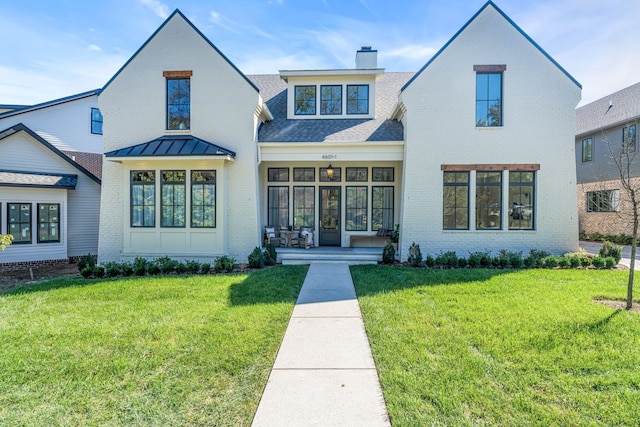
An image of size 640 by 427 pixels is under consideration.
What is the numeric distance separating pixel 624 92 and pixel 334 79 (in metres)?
19.5

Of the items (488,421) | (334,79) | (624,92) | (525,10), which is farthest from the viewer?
(624,92)

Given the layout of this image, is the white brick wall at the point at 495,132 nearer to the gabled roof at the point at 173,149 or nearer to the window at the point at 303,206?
the window at the point at 303,206

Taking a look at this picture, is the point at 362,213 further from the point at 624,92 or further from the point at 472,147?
the point at 624,92

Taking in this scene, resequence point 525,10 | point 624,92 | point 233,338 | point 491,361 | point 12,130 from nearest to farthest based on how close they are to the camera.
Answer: point 491,361
point 233,338
point 525,10
point 12,130
point 624,92

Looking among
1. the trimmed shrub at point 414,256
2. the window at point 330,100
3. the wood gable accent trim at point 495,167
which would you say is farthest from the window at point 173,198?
the wood gable accent trim at point 495,167

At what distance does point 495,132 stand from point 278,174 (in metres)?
7.77

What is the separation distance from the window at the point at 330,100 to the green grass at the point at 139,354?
25.9 feet

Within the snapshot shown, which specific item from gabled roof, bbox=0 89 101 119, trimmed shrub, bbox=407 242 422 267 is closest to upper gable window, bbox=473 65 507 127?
trimmed shrub, bbox=407 242 422 267

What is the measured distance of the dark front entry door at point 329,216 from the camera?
12820 mm

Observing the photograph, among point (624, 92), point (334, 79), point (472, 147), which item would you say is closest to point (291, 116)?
point (334, 79)

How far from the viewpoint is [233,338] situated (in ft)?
15.6

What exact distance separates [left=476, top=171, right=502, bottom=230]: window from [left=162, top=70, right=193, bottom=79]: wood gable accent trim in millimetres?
10074

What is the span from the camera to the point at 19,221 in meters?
11.5

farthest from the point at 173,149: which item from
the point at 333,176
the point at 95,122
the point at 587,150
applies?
the point at 587,150
